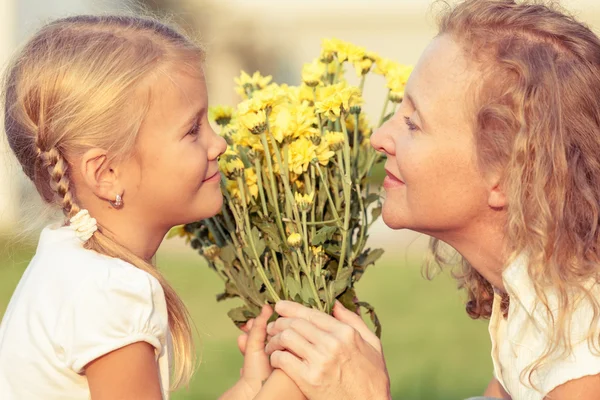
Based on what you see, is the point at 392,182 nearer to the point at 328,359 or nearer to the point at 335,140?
the point at 335,140

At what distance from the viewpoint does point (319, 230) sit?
8.52 ft

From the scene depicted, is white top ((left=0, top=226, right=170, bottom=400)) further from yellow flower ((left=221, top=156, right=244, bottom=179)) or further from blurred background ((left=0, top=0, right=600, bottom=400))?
yellow flower ((left=221, top=156, right=244, bottom=179))

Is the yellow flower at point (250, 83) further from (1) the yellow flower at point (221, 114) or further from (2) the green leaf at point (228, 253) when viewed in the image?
(2) the green leaf at point (228, 253)

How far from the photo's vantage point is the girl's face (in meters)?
2.44

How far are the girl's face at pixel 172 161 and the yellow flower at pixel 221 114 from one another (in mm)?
286

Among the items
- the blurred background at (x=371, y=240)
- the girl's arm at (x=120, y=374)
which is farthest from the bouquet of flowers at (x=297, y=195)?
the girl's arm at (x=120, y=374)

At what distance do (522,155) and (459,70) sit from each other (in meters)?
0.28

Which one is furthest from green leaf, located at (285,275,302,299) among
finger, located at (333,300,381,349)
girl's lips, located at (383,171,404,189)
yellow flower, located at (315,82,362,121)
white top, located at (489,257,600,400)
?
white top, located at (489,257,600,400)

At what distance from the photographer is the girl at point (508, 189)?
224 cm

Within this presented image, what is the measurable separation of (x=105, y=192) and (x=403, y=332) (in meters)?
3.98

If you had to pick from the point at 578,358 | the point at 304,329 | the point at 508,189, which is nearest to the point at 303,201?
the point at 304,329

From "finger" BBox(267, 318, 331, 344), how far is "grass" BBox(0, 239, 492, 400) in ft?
2.64

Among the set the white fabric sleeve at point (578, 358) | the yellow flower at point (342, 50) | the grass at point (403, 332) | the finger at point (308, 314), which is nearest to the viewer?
the white fabric sleeve at point (578, 358)

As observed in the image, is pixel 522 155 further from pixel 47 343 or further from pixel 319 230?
pixel 47 343
